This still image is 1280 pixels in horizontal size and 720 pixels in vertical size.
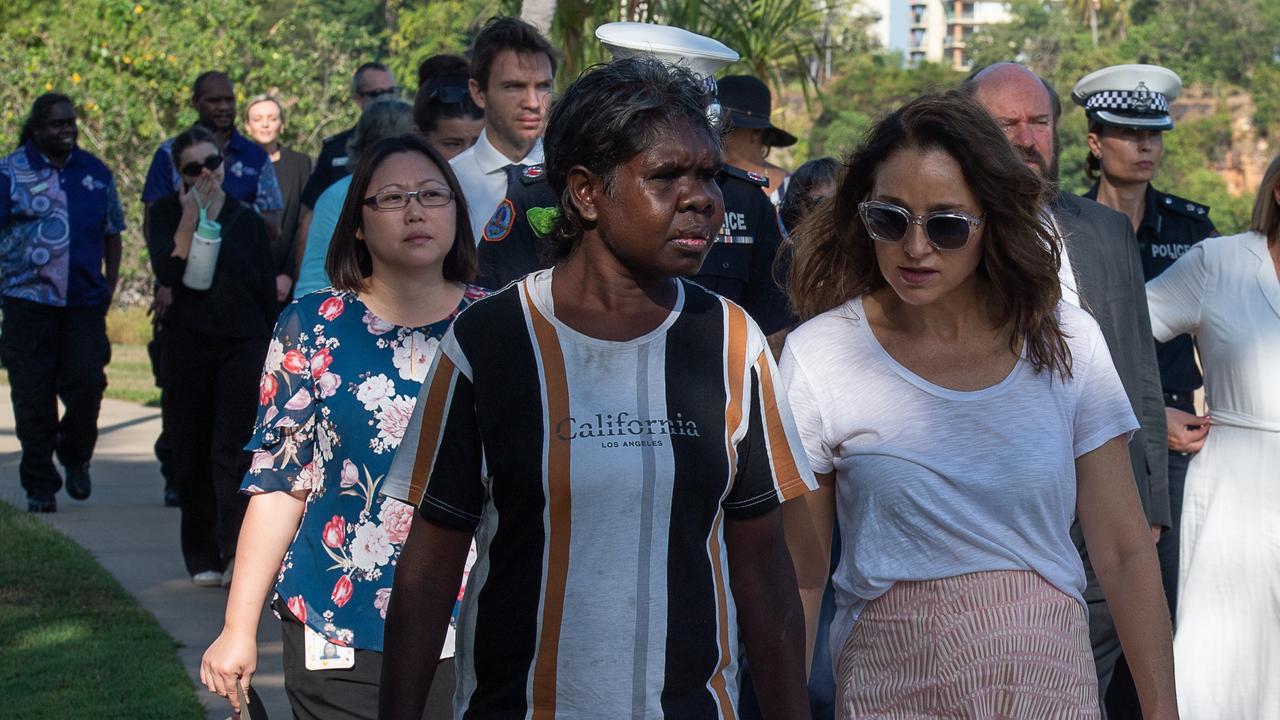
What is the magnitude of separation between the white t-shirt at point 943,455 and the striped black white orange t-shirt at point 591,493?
1.45ft

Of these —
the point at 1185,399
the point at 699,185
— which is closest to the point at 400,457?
the point at 699,185

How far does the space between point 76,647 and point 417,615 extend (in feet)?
15.1

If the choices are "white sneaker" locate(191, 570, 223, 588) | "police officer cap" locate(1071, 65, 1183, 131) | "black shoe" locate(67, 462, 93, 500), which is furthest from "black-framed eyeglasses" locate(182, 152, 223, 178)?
"police officer cap" locate(1071, 65, 1183, 131)

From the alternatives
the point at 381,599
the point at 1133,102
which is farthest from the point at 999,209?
the point at 1133,102

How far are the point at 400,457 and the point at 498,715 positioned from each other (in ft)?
1.51

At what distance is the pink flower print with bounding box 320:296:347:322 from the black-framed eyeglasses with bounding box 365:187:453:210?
278mm

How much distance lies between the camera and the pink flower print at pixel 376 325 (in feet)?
13.1

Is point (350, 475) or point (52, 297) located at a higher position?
point (350, 475)

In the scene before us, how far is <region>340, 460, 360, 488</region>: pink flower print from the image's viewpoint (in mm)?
3820

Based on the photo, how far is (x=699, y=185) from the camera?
9.18 ft

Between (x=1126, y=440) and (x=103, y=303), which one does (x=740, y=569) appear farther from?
(x=103, y=303)

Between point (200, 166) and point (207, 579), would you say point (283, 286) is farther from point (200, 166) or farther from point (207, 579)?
point (207, 579)

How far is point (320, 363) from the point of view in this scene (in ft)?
12.8

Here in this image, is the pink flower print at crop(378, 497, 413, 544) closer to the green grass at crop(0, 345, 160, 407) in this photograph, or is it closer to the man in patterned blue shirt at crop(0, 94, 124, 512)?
the man in patterned blue shirt at crop(0, 94, 124, 512)
